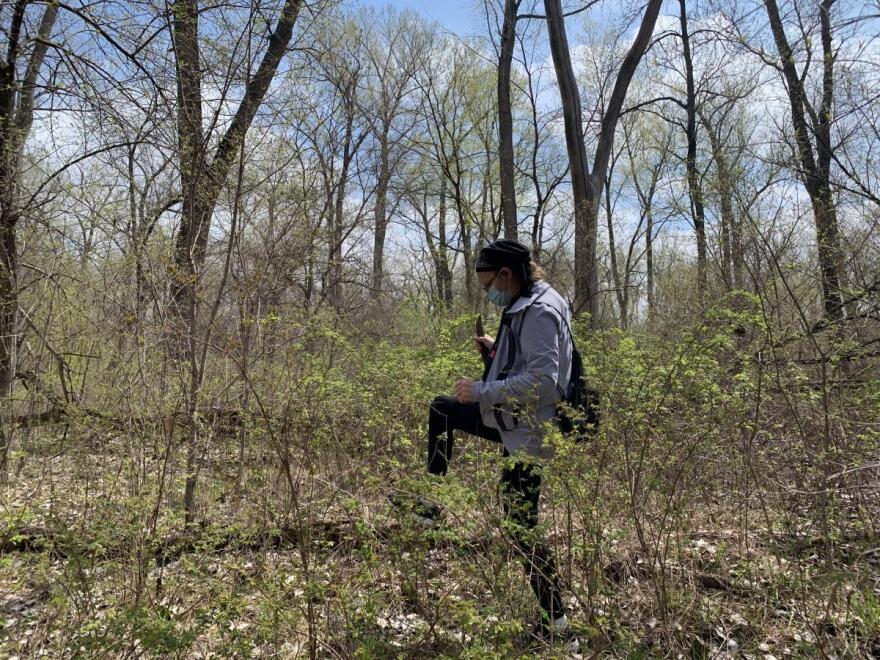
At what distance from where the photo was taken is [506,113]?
12.0 metres

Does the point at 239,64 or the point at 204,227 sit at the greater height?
the point at 239,64

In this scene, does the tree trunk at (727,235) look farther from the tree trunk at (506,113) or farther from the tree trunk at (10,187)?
the tree trunk at (10,187)

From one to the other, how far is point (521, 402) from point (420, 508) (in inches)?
23.8

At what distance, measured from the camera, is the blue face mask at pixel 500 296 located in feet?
9.64

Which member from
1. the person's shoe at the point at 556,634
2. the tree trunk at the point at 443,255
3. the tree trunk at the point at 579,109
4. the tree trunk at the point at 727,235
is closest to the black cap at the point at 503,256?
the person's shoe at the point at 556,634

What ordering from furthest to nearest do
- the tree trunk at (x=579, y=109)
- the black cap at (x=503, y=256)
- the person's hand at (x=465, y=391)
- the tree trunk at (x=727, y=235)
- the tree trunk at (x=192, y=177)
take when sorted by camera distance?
1. the tree trunk at (x=579, y=109)
2. the tree trunk at (x=727, y=235)
3. the tree trunk at (x=192, y=177)
4. the black cap at (x=503, y=256)
5. the person's hand at (x=465, y=391)

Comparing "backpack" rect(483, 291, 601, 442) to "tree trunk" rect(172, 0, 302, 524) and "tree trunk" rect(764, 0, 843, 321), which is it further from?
"tree trunk" rect(764, 0, 843, 321)

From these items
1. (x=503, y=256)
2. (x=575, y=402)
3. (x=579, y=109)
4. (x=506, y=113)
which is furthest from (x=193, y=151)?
(x=506, y=113)

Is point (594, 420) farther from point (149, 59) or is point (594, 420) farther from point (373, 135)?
point (373, 135)

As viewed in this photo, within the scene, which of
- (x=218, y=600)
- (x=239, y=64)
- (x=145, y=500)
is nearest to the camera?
(x=218, y=600)

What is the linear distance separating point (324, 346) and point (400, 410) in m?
1.55

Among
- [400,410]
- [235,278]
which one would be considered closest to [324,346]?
[235,278]

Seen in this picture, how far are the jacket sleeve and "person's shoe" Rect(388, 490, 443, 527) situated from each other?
0.50 metres

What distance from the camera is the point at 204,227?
4441 millimetres
